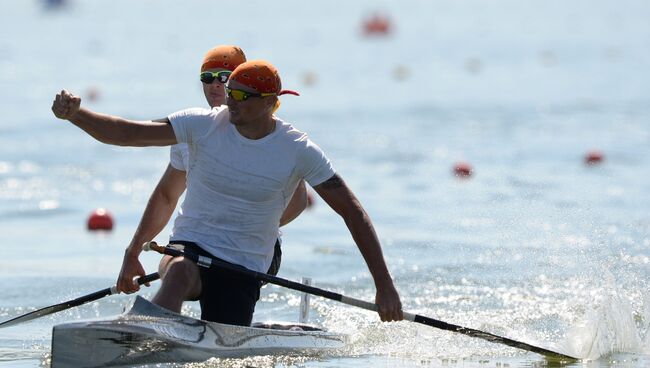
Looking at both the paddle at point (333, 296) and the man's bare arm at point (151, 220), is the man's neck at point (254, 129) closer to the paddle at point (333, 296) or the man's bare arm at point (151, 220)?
the paddle at point (333, 296)

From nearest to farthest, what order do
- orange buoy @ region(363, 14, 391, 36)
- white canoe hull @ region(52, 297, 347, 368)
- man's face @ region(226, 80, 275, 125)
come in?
white canoe hull @ region(52, 297, 347, 368), man's face @ region(226, 80, 275, 125), orange buoy @ region(363, 14, 391, 36)

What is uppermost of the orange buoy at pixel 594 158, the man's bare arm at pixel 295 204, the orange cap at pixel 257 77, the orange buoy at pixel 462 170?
the orange buoy at pixel 594 158

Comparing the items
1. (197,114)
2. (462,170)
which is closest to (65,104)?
(197,114)

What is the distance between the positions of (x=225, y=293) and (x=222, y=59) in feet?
4.55

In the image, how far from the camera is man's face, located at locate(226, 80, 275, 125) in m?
6.48

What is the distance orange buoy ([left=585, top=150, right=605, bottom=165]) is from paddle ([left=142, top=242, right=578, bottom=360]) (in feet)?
31.9

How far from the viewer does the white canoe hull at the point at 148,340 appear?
20.6ft

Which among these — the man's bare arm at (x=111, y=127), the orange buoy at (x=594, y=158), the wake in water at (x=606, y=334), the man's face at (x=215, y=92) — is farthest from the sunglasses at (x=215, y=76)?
the orange buoy at (x=594, y=158)

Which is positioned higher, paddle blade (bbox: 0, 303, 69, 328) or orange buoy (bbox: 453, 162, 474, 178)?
orange buoy (bbox: 453, 162, 474, 178)

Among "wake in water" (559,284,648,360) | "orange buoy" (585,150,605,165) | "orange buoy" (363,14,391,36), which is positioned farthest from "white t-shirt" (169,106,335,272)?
"orange buoy" (363,14,391,36)

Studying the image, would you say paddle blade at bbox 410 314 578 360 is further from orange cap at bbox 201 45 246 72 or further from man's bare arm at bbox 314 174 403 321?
orange cap at bbox 201 45 246 72

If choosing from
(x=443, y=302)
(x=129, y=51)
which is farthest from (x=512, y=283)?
(x=129, y=51)

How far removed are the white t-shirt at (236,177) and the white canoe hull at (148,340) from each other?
1.34ft

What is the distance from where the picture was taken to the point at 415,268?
35.5 feet
